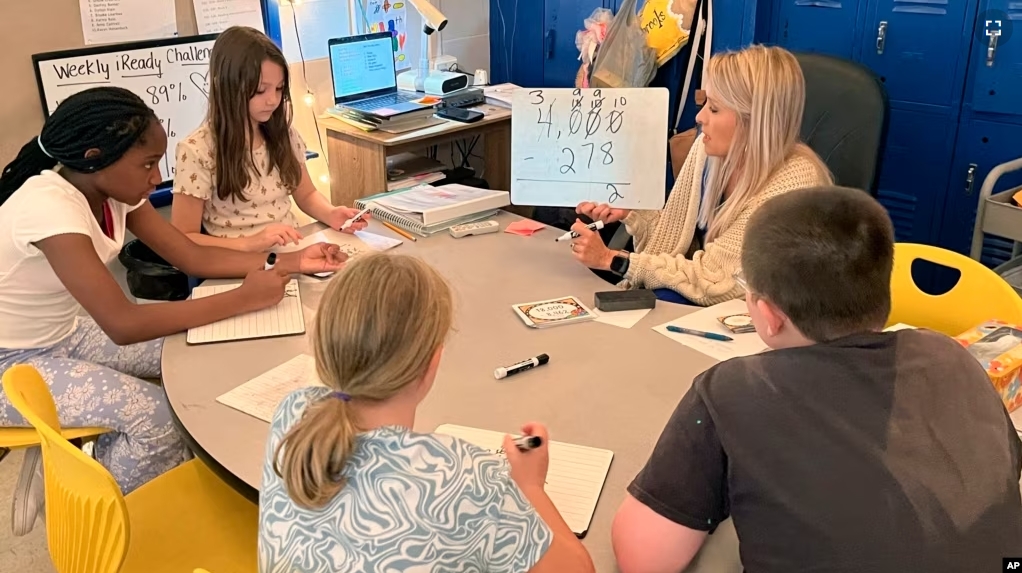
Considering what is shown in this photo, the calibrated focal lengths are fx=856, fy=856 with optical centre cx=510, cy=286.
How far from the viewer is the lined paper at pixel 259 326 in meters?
1.66

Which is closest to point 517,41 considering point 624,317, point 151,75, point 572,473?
point 151,75

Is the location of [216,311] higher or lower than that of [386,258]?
lower

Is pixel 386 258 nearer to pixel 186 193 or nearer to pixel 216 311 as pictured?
pixel 216 311

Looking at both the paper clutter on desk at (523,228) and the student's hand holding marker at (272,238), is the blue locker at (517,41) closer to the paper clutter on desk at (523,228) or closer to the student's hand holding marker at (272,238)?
the paper clutter on desk at (523,228)

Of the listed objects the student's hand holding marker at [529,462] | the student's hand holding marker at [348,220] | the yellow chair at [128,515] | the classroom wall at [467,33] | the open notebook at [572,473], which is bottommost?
the yellow chair at [128,515]

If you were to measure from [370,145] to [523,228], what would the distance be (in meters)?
1.09

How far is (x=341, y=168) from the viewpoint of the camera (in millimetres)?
3314

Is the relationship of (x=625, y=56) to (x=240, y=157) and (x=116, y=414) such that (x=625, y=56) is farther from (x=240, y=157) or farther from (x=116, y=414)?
(x=116, y=414)

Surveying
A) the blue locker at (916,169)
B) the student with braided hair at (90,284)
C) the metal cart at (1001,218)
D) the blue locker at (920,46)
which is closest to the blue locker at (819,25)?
the blue locker at (920,46)

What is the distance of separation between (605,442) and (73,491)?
79 centimetres

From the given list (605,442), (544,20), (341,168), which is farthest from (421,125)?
(605,442)

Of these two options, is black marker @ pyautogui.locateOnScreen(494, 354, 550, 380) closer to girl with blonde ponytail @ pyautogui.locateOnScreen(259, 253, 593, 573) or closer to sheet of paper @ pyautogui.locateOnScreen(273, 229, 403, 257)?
girl with blonde ponytail @ pyautogui.locateOnScreen(259, 253, 593, 573)

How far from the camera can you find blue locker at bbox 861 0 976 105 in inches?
106

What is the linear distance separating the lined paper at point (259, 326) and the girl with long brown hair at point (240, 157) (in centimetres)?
37
